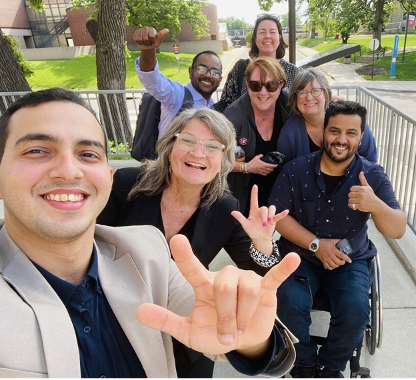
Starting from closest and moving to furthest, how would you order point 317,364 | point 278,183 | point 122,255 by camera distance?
point 122,255
point 317,364
point 278,183

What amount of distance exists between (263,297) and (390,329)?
190 cm

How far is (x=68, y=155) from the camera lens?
3.72ft

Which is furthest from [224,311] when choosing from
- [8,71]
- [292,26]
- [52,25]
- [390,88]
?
[52,25]

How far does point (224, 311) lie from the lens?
841mm

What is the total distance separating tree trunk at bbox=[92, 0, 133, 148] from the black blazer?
158 inches

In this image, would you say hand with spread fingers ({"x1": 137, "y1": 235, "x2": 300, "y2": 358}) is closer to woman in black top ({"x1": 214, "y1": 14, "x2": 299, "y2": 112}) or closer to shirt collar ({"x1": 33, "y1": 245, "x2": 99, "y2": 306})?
shirt collar ({"x1": 33, "y1": 245, "x2": 99, "y2": 306})

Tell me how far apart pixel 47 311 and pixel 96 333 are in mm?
203

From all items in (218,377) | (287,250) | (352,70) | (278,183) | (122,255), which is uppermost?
(218,377)

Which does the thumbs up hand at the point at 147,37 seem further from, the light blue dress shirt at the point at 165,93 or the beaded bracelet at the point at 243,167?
the beaded bracelet at the point at 243,167

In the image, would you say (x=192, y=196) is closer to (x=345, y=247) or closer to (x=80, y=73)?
(x=345, y=247)

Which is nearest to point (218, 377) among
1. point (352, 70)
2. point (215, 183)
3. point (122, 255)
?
point (122, 255)

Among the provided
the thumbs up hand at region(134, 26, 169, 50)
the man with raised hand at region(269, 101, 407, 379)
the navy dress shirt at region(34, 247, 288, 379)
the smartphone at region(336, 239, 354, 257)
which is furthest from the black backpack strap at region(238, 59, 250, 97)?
the navy dress shirt at region(34, 247, 288, 379)

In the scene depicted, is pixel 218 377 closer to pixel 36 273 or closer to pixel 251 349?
pixel 251 349

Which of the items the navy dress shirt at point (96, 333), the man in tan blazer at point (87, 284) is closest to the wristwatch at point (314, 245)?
the man in tan blazer at point (87, 284)
